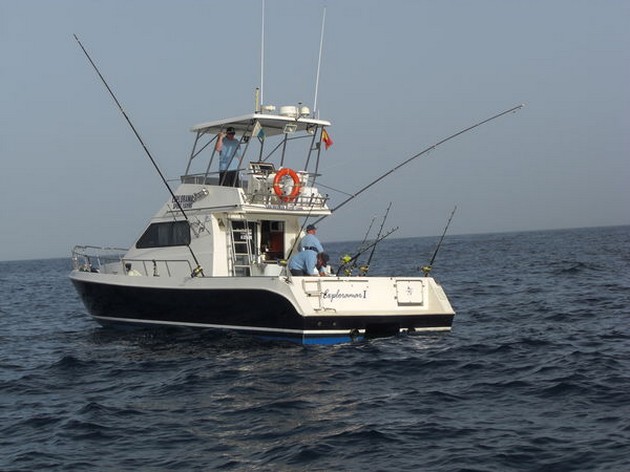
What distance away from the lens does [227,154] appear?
573 inches

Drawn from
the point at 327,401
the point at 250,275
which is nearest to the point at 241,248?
the point at 250,275

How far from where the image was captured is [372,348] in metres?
12.0

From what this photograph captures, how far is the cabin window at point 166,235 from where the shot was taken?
1483cm

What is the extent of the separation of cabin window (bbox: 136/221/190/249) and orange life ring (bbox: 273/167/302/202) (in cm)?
205

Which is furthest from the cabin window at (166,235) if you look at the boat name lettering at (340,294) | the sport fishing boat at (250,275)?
the boat name lettering at (340,294)

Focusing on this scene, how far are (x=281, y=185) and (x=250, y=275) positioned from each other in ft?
5.92

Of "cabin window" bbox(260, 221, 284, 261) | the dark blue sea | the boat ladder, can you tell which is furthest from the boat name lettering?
"cabin window" bbox(260, 221, 284, 261)

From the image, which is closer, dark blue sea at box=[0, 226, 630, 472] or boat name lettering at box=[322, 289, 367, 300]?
dark blue sea at box=[0, 226, 630, 472]

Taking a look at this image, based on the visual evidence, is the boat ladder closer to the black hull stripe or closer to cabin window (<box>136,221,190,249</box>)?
cabin window (<box>136,221,190,249</box>)

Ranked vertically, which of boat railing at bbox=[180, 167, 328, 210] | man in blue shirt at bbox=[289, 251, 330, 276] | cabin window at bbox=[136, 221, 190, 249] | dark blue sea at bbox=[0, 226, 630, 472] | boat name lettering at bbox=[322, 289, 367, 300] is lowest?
dark blue sea at bbox=[0, 226, 630, 472]

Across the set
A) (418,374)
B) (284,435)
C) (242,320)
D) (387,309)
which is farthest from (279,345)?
(284,435)

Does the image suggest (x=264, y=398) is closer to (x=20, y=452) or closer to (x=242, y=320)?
(x=20, y=452)

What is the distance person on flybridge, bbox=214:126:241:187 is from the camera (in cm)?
1446

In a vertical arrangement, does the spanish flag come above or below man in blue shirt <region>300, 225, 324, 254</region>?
above
